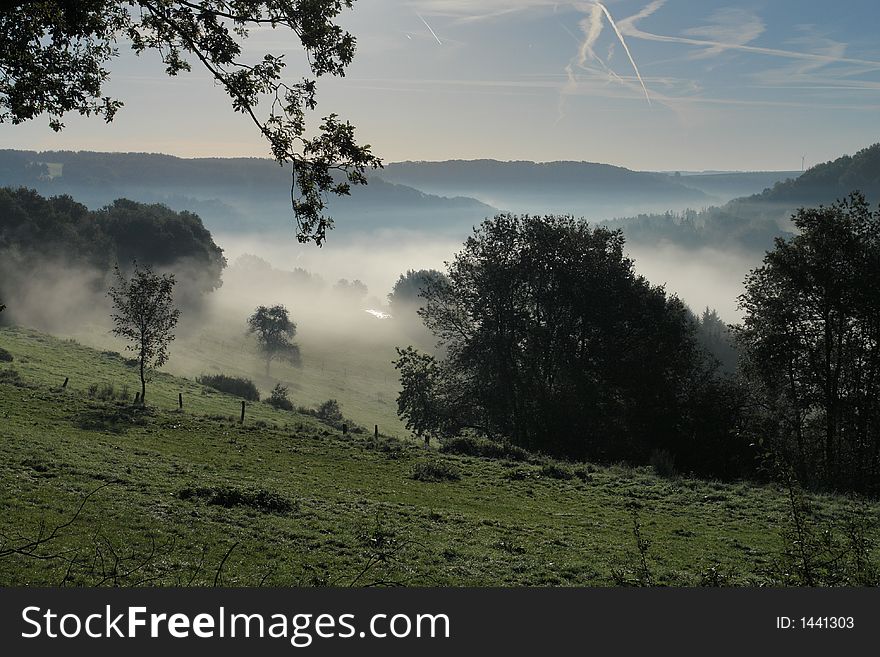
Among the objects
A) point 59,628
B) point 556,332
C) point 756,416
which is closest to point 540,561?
point 59,628

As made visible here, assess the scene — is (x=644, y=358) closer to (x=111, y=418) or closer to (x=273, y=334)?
(x=111, y=418)

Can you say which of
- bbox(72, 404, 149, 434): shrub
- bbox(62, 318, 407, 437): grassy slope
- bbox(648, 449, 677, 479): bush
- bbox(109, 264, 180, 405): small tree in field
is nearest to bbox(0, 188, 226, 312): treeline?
bbox(62, 318, 407, 437): grassy slope

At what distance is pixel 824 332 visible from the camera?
3947 centimetres

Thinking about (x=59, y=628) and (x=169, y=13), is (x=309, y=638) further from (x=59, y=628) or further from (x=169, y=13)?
(x=169, y=13)

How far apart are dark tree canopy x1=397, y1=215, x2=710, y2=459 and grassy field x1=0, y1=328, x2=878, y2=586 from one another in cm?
1079

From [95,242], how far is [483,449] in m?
114

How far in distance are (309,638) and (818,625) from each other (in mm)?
5279

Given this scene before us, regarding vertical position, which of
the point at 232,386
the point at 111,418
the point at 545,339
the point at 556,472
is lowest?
the point at 556,472

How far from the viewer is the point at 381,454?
34.9 m

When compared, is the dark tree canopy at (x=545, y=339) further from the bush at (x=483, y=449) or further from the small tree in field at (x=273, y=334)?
the small tree in field at (x=273, y=334)

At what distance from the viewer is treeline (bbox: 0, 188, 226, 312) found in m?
109

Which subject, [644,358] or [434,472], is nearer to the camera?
[434,472]

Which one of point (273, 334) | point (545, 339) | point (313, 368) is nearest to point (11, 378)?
point (545, 339)

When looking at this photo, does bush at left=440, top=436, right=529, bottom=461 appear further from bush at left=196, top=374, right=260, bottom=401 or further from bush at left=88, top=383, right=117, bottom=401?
bush at left=196, top=374, right=260, bottom=401
